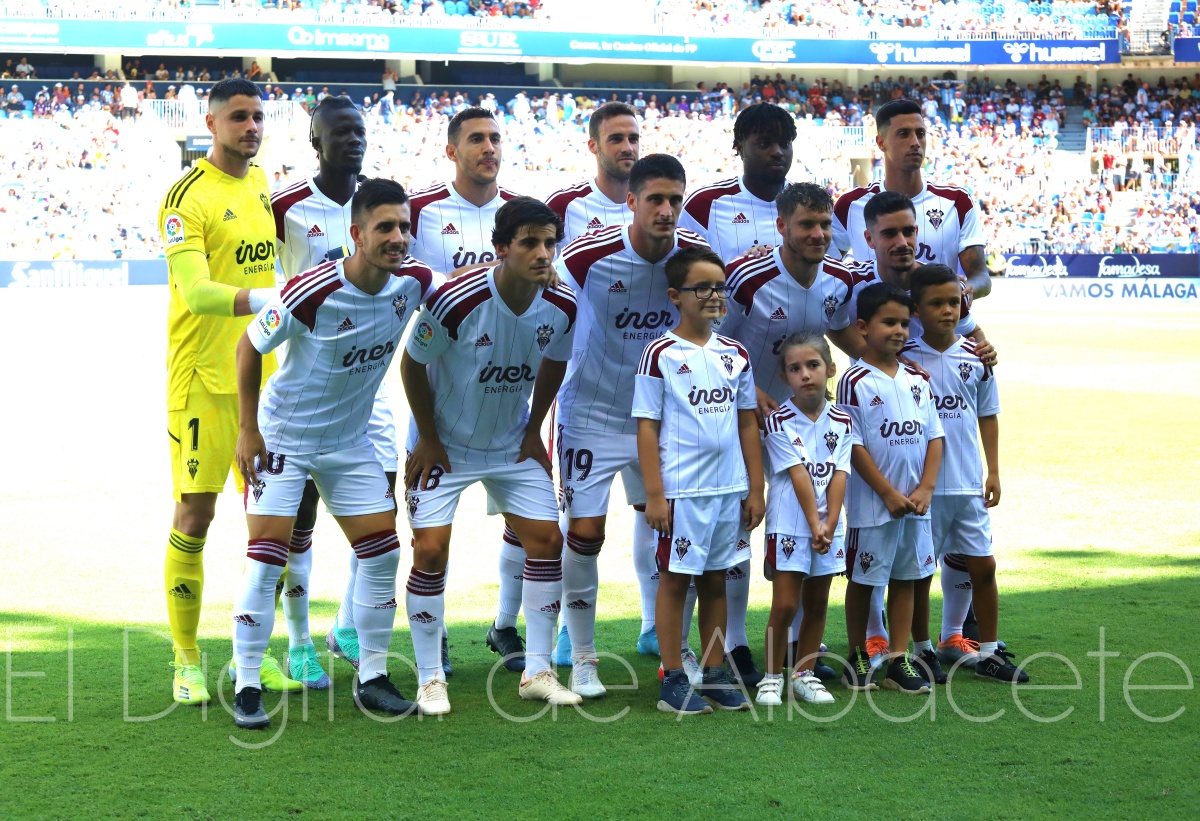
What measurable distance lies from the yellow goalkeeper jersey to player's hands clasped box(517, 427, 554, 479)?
1253mm

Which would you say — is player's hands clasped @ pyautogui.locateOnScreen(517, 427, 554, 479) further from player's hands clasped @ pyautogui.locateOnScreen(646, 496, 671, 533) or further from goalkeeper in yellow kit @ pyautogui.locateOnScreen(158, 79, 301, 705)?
goalkeeper in yellow kit @ pyautogui.locateOnScreen(158, 79, 301, 705)

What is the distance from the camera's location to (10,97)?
38.5m

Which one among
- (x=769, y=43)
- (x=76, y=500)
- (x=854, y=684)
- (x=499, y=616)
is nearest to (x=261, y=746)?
(x=499, y=616)

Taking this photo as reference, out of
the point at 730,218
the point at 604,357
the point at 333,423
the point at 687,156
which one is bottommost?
the point at 333,423

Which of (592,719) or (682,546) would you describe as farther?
(682,546)

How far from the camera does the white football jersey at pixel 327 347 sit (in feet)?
16.2

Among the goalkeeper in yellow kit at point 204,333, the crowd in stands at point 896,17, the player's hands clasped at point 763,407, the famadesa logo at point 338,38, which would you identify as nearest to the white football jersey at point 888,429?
the player's hands clasped at point 763,407

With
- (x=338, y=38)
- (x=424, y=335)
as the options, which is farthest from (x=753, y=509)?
(x=338, y=38)

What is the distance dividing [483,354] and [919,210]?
2483mm

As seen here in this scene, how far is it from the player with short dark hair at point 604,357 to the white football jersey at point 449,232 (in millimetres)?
572

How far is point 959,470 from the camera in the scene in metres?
5.76

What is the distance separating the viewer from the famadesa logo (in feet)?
139

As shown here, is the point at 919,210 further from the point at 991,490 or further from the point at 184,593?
the point at 184,593

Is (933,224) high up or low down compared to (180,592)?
up
